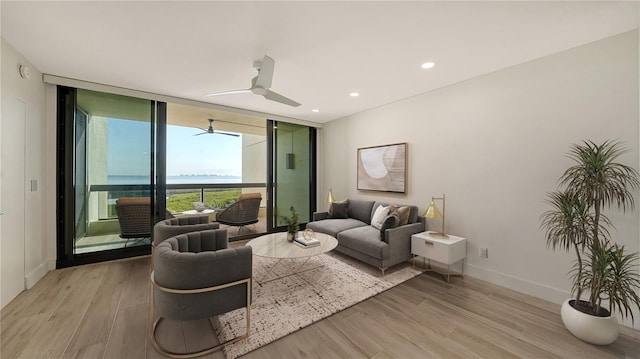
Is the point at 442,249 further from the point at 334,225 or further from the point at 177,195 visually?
the point at 177,195

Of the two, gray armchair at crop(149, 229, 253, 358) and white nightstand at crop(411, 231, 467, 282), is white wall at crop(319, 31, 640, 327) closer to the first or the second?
white nightstand at crop(411, 231, 467, 282)

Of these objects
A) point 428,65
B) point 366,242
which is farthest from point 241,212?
point 428,65

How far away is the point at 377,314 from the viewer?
2.29m

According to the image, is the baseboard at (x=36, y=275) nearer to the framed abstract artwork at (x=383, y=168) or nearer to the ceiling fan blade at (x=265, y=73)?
the ceiling fan blade at (x=265, y=73)

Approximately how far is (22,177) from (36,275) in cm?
121

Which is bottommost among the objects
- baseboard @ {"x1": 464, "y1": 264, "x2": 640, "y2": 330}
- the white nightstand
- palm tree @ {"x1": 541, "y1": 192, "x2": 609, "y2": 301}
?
baseboard @ {"x1": 464, "y1": 264, "x2": 640, "y2": 330}

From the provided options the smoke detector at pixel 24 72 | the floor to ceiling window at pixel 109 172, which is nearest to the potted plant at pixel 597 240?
the floor to ceiling window at pixel 109 172

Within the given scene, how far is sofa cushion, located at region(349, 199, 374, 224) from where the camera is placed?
444 cm

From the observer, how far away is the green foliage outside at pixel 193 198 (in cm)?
632

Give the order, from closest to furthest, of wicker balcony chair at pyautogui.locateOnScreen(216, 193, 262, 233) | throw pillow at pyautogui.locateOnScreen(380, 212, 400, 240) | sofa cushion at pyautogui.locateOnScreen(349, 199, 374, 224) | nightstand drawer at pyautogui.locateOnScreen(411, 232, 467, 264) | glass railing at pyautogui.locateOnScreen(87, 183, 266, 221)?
1. nightstand drawer at pyautogui.locateOnScreen(411, 232, 467, 264)
2. throw pillow at pyautogui.locateOnScreen(380, 212, 400, 240)
3. glass railing at pyautogui.locateOnScreen(87, 183, 266, 221)
4. sofa cushion at pyautogui.locateOnScreen(349, 199, 374, 224)
5. wicker balcony chair at pyautogui.locateOnScreen(216, 193, 262, 233)

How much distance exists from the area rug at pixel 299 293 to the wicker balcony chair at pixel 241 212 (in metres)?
1.61

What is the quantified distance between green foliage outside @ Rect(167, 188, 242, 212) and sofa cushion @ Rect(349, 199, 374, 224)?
3934 mm

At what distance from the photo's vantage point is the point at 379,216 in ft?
12.8

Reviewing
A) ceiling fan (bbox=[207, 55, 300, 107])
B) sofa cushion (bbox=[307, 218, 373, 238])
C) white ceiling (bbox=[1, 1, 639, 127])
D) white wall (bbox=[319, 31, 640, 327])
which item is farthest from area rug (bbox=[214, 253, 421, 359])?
white ceiling (bbox=[1, 1, 639, 127])
